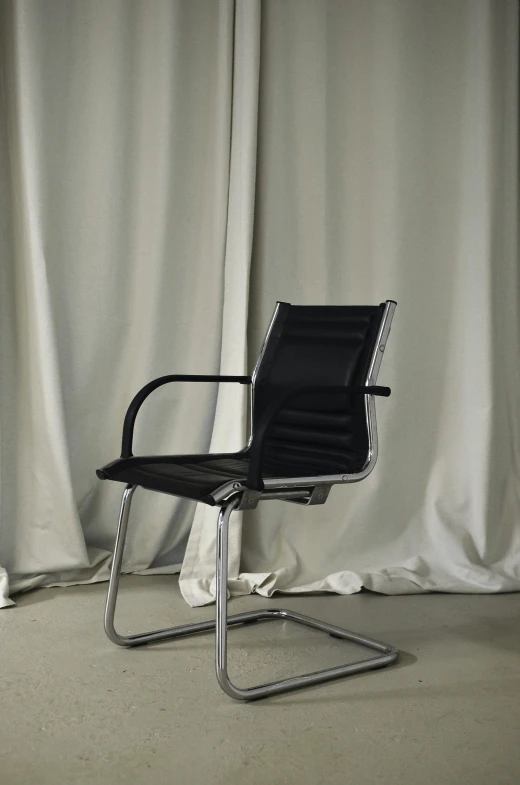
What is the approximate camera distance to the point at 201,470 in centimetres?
213

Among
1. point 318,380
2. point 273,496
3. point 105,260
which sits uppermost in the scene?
point 105,260

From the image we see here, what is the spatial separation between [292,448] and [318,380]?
0.19 meters

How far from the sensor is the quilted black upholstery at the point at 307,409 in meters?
2.09

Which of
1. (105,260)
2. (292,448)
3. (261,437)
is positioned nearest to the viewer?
(261,437)

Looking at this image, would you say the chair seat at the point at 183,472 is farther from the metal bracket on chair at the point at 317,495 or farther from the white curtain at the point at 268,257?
the white curtain at the point at 268,257

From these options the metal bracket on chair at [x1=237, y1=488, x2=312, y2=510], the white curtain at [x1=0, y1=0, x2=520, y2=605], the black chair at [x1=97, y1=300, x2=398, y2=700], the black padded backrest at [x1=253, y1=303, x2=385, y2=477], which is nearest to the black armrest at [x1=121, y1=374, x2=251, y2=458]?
the black chair at [x1=97, y1=300, x2=398, y2=700]

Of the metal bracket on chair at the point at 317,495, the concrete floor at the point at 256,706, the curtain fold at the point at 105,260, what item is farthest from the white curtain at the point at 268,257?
the metal bracket on chair at the point at 317,495

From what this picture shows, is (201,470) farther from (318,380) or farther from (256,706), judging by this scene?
(256,706)

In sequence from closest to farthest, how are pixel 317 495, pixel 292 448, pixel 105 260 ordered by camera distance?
pixel 317 495, pixel 292 448, pixel 105 260

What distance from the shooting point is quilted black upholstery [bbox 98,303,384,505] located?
209 cm

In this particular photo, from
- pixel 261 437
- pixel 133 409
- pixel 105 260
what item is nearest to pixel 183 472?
pixel 133 409

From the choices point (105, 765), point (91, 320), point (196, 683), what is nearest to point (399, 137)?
point (91, 320)

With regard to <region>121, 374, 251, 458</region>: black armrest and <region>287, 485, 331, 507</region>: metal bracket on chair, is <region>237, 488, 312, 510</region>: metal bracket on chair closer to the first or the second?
<region>287, 485, 331, 507</region>: metal bracket on chair

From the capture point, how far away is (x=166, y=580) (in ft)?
9.38
